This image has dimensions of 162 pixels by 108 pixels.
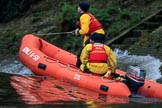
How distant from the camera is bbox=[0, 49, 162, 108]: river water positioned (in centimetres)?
1124

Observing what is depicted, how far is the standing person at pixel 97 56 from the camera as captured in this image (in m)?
13.4

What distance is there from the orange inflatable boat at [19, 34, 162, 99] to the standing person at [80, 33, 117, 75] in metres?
0.22

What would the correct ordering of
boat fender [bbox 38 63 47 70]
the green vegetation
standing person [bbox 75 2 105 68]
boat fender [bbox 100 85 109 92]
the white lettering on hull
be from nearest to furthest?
boat fender [bbox 100 85 109 92], standing person [bbox 75 2 105 68], boat fender [bbox 38 63 47 70], the white lettering on hull, the green vegetation

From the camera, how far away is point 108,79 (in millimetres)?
13250

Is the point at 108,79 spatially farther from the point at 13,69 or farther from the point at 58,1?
the point at 58,1

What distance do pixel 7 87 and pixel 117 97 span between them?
8.96 ft

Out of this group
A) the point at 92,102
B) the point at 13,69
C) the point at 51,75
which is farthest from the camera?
the point at 13,69

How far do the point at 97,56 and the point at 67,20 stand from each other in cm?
676

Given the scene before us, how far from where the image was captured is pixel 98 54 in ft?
44.0

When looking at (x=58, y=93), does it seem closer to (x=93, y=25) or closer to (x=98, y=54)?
(x=98, y=54)

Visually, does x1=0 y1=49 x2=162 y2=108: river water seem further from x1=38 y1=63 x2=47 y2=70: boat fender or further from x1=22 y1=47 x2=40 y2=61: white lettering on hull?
x1=22 y1=47 x2=40 y2=61: white lettering on hull

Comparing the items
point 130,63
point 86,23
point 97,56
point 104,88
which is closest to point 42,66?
point 86,23

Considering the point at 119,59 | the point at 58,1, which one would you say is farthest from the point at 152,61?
the point at 58,1

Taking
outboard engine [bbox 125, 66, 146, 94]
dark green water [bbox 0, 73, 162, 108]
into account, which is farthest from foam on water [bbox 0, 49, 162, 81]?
dark green water [bbox 0, 73, 162, 108]
